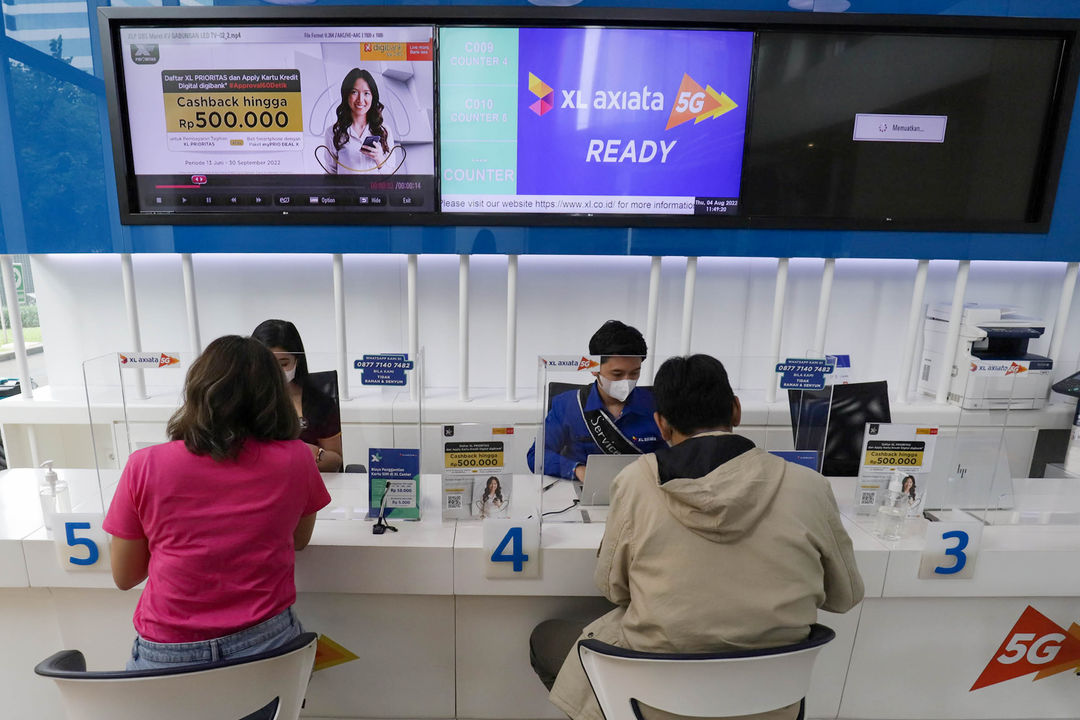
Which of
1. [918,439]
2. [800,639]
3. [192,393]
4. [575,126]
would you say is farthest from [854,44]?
[192,393]

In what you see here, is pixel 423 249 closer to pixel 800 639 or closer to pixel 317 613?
pixel 317 613

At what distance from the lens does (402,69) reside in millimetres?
2443

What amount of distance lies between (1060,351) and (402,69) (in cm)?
344

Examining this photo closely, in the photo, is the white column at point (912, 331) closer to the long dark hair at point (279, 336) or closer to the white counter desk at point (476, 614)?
the white counter desk at point (476, 614)

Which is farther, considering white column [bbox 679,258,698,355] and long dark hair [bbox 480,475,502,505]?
white column [bbox 679,258,698,355]

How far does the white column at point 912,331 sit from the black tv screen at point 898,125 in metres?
0.26

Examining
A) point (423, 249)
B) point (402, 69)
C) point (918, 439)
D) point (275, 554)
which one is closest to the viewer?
point (275, 554)

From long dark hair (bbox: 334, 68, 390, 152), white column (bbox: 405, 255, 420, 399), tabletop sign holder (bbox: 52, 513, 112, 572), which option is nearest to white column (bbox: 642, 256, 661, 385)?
white column (bbox: 405, 255, 420, 399)

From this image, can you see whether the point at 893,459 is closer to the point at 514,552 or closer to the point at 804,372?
the point at 804,372

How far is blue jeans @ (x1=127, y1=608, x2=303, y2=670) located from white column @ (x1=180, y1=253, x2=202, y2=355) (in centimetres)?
170

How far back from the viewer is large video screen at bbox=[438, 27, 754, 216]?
2439mm

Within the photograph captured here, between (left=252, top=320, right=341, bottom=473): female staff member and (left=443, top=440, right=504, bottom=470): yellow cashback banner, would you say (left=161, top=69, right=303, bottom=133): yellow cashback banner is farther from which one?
(left=443, top=440, right=504, bottom=470): yellow cashback banner

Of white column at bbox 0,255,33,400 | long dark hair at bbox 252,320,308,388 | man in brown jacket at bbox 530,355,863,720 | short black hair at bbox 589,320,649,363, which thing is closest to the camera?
man in brown jacket at bbox 530,355,863,720

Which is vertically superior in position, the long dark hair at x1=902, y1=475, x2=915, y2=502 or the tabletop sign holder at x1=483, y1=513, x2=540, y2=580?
the long dark hair at x1=902, y1=475, x2=915, y2=502
